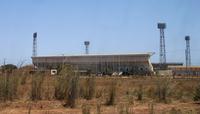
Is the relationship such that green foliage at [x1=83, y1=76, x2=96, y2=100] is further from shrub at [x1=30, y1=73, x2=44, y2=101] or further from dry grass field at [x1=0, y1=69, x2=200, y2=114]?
shrub at [x1=30, y1=73, x2=44, y2=101]

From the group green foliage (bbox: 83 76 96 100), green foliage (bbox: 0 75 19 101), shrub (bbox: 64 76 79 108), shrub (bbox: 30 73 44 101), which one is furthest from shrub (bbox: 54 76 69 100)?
green foliage (bbox: 0 75 19 101)

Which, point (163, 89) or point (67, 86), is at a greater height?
point (67, 86)

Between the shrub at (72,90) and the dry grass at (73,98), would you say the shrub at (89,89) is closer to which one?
the dry grass at (73,98)

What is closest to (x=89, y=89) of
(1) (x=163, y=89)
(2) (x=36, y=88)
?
(2) (x=36, y=88)

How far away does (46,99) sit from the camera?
23.0 metres

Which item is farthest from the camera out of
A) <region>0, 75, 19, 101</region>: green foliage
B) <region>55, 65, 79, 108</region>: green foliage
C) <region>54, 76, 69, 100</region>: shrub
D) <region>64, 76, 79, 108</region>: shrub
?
<region>54, 76, 69, 100</region>: shrub

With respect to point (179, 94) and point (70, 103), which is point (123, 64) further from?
point (70, 103)

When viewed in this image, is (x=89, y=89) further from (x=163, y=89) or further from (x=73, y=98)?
(x=163, y=89)

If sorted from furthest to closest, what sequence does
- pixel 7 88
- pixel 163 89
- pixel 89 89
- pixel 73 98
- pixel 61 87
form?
pixel 163 89 < pixel 89 89 < pixel 61 87 < pixel 7 88 < pixel 73 98

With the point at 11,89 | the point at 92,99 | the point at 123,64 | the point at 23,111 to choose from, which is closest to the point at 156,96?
the point at 92,99

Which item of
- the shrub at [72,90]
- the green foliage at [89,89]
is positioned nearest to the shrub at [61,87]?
the shrub at [72,90]

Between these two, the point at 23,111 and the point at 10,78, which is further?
the point at 10,78

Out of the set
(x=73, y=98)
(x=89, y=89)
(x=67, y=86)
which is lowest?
(x=73, y=98)

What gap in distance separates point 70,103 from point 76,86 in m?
1.17
